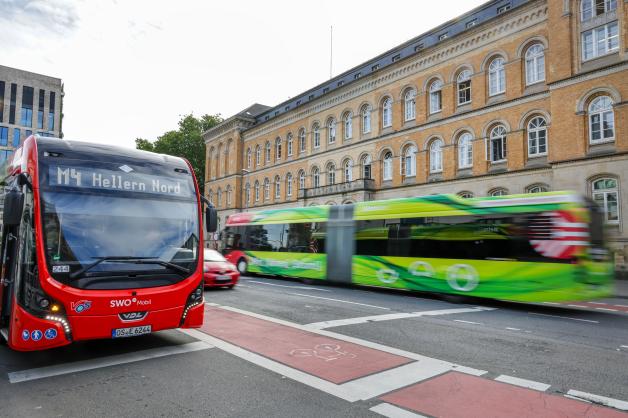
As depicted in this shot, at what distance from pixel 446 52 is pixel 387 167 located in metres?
9.40

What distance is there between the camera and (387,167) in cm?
3509

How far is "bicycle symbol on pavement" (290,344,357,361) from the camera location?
6.11 m

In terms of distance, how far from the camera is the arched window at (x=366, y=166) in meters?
36.7

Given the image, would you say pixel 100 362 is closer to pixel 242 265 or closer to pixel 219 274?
pixel 219 274

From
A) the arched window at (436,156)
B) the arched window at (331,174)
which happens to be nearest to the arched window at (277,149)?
the arched window at (331,174)

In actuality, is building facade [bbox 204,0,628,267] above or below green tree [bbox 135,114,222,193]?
below

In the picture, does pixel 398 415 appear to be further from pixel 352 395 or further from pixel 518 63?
pixel 518 63

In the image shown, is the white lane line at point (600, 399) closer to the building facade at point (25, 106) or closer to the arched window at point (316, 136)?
the arched window at point (316, 136)

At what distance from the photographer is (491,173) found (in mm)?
27391

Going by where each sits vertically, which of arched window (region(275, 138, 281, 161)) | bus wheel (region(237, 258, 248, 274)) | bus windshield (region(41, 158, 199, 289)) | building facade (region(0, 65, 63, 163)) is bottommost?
bus wheel (region(237, 258, 248, 274))

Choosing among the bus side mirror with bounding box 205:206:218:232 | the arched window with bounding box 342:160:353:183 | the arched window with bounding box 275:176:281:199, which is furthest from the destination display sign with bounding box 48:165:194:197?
the arched window with bounding box 275:176:281:199

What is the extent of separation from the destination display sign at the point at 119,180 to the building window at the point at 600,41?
24272 millimetres

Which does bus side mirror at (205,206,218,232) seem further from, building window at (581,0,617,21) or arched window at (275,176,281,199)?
arched window at (275,176,281,199)

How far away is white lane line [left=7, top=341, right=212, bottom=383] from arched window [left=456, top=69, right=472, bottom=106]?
27.6m
